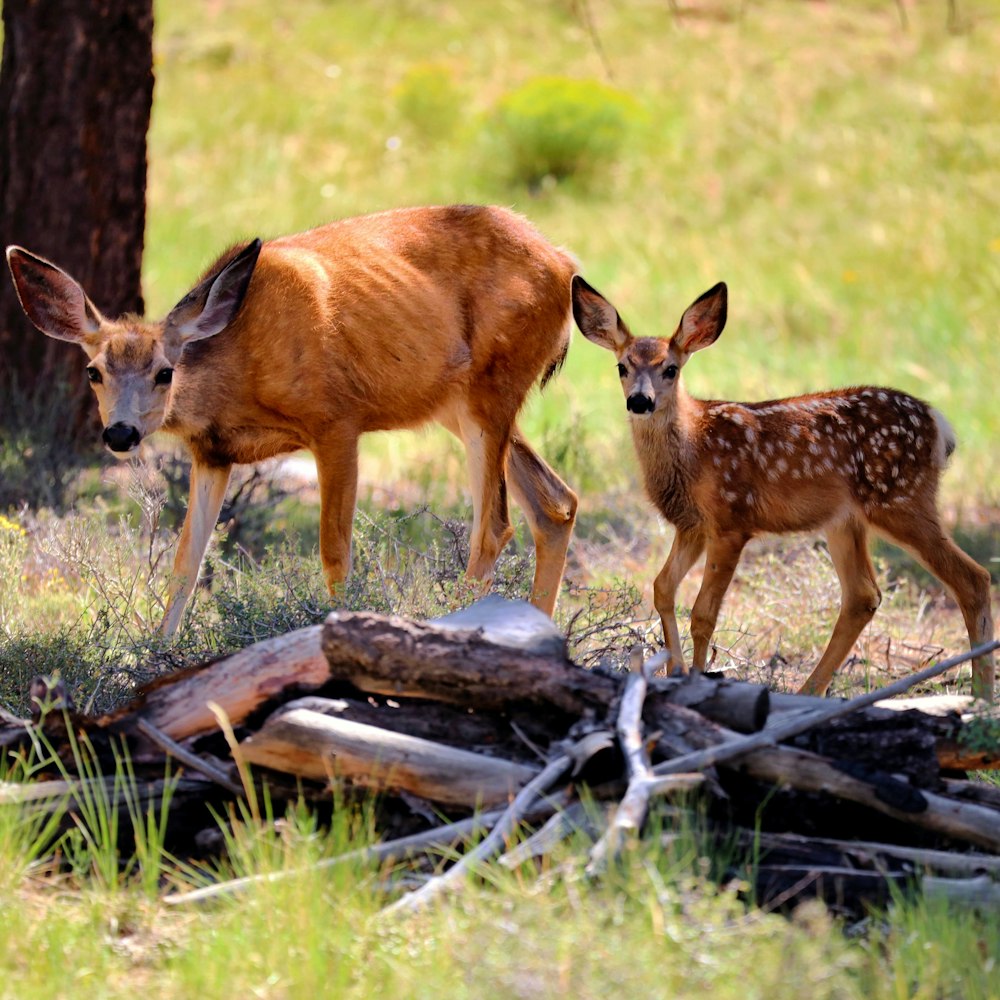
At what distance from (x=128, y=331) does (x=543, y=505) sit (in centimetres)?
248

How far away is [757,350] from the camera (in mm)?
16219

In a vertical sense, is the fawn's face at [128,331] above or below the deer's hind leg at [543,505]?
above

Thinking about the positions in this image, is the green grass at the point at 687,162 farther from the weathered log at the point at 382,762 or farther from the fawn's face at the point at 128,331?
the weathered log at the point at 382,762

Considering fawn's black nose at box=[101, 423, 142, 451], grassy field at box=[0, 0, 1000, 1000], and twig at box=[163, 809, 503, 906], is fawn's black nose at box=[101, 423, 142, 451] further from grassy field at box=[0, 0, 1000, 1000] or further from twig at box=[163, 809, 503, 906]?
twig at box=[163, 809, 503, 906]

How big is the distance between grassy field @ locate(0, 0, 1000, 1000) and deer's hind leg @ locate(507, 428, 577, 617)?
1.16 feet

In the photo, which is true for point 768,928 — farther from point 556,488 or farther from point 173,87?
point 173,87

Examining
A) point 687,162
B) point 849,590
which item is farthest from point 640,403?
point 687,162

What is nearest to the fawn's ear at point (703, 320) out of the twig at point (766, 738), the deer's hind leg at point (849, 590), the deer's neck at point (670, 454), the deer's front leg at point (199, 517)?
the deer's neck at point (670, 454)

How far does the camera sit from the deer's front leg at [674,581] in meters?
7.05

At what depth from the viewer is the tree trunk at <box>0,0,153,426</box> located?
10.4 metres

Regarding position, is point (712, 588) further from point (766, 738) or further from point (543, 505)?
point (766, 738)

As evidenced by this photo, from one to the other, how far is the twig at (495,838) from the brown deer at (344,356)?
225 cm

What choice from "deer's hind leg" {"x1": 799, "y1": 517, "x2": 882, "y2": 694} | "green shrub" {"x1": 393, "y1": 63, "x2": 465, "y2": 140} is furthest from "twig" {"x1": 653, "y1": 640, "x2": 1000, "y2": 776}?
"green shrub" {"x1": 393, "y1": 63, "x2": 465, "y2": 140}

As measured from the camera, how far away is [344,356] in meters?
7.69
